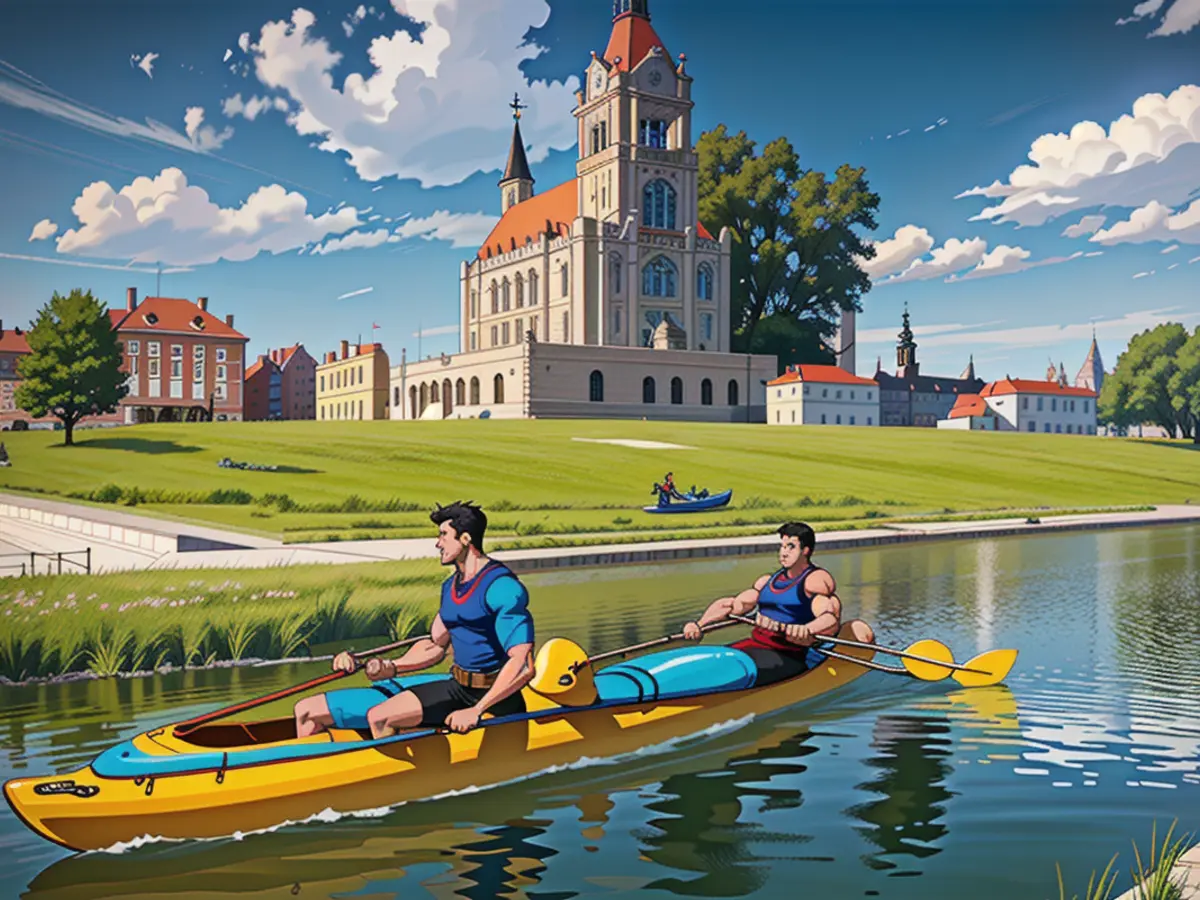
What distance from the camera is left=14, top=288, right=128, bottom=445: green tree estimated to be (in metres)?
37.5

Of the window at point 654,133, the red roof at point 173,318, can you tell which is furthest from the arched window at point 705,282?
the red roof at point 173,318

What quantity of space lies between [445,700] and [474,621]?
69cm

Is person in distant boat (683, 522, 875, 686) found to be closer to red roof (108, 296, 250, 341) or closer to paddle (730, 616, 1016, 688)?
paddle (730, 616, 1016, 688)

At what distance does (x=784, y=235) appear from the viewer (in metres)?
74.0

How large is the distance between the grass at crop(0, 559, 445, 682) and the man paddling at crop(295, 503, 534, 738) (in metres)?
5.68

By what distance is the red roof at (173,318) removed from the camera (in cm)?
5344

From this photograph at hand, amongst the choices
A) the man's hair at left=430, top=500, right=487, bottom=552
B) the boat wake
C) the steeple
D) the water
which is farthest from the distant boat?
the steeple

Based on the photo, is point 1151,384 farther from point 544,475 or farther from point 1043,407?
point 544,475

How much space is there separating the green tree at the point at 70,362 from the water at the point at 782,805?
100 feet

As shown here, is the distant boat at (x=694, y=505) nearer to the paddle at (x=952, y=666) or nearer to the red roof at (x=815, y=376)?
the paddle at (x=952, y=666)

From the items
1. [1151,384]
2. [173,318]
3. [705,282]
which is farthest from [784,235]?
[173,318]

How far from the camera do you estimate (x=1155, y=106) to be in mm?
52594

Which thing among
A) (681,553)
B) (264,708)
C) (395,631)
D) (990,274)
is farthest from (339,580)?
(990,274)

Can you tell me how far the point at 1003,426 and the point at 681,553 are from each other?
2963 inches
